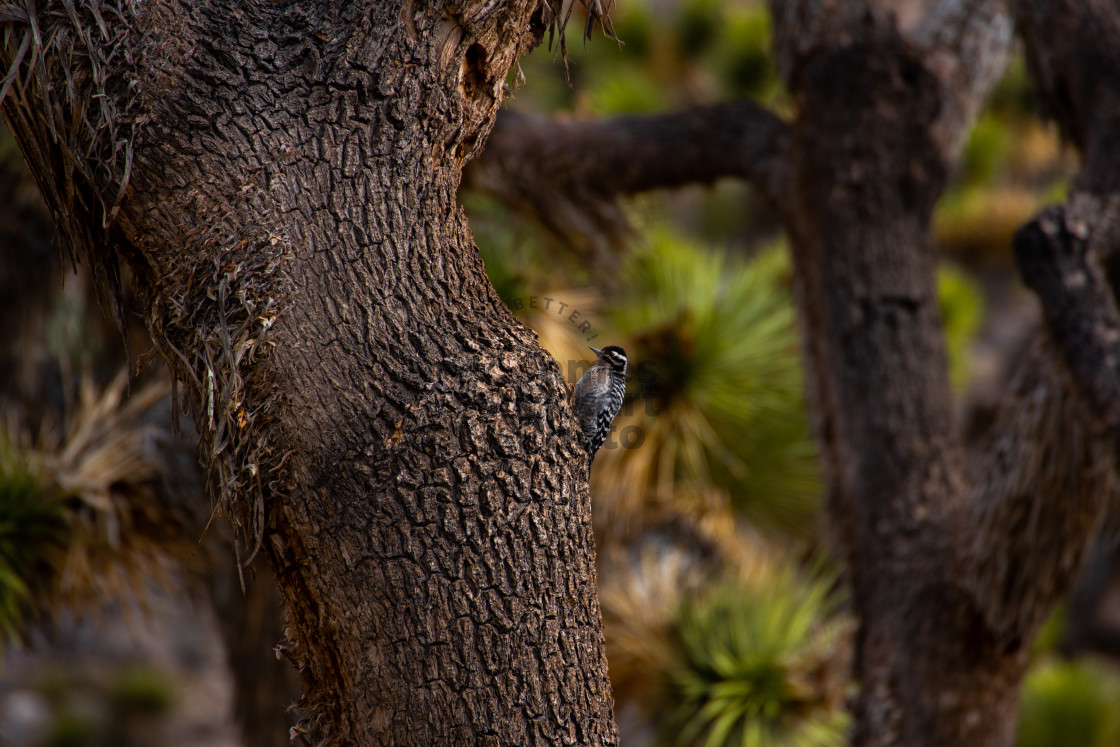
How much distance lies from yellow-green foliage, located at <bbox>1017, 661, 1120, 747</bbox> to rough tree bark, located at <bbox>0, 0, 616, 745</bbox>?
6.67 m

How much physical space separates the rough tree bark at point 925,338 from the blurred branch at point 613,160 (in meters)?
0.02

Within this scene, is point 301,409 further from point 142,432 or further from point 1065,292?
point 142,432

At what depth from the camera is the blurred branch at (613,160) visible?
15.5 ft

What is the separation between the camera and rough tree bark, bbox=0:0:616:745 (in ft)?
5.70

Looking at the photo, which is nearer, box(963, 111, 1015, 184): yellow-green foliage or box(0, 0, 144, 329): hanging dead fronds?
box(0, 0, 144, 329): hanging dead fronds

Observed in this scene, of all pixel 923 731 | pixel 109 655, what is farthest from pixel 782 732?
pixel 109 655

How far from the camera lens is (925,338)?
13.6 feet

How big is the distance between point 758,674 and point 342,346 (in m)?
3.55

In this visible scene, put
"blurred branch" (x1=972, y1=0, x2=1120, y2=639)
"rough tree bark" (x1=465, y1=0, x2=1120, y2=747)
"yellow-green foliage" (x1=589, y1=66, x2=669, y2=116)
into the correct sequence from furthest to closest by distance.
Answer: "yellow-green foliage" (x1=589, y1=66, x2=669, y2=116) → "rough tree bark" (x1=465, y1=0, x2=1120, y2=747) → "blurred branch" (x1=972, y1=0, x2=1120, y2=639)

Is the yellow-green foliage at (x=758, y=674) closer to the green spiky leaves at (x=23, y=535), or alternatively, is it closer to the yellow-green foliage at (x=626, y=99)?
the green spiky leaves at (x=23, y=535)

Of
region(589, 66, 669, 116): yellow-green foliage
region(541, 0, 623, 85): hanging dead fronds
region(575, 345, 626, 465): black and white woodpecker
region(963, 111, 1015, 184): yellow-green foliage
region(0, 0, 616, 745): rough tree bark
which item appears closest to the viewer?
region(0, 0, 616, 745): rough tree bark

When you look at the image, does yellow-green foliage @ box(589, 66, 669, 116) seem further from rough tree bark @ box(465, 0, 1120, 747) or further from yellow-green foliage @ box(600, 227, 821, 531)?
rough tree bark @ box(465, 0, 1120, 747)

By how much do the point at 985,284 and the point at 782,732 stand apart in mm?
9342

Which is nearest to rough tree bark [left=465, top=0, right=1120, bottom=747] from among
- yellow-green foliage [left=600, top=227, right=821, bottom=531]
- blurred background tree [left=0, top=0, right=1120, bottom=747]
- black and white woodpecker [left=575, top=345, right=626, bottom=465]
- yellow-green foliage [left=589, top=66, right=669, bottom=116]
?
blurred background tree [left=0, top=0, right=1120, bottom=747]
